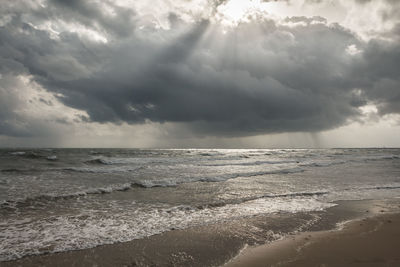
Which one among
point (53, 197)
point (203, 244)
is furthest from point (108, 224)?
point (53, 197)

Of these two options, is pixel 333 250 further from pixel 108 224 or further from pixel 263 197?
pixel 263 197

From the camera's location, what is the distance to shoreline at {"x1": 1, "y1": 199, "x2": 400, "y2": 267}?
5.11 metres

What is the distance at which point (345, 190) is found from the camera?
14.2 metres

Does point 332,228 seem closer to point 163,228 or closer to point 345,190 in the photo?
point 163,228

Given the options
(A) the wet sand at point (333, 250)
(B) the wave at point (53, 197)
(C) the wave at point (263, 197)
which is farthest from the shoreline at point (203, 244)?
(B) the wave at point (53, 197)

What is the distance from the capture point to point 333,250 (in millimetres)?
5566

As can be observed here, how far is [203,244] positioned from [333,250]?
3.14 m

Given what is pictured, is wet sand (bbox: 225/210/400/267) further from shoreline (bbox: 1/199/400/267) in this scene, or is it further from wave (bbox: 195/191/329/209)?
wave (bbox: 195/191/329/209)

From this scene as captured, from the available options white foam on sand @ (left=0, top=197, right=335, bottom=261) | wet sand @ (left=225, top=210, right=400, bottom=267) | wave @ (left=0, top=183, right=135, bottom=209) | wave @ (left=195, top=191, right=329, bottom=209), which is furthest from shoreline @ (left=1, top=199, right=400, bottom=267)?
wave @ (left=0, top=183, right=135, bottom=209)

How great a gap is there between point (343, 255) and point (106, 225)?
664 centimetres

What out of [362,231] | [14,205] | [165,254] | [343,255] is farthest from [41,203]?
[362,231]

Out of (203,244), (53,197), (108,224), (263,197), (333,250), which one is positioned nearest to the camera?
(333,250)

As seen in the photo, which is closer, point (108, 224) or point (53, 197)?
point (108, 224)

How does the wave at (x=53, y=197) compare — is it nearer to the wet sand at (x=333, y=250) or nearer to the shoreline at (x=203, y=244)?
the shoreline at (x=203, y=244)
